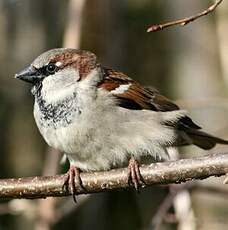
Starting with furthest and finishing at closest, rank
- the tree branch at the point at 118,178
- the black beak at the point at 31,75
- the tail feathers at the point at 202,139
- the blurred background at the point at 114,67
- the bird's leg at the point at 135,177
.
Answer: the blurred background at the point at 114,67
the tail feathers at the point at 202,139
the black beak at the point at 31,75
the bird's leg at the point at 135,177
the tree branch at the point at 118,178

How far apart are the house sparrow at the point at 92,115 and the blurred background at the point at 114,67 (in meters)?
0.79

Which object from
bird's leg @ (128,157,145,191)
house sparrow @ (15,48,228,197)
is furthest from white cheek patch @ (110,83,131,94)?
bird's leg @ (128,157,145,191)

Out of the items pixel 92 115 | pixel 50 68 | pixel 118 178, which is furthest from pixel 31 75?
pixel 118 178

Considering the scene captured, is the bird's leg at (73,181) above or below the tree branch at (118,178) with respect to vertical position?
below

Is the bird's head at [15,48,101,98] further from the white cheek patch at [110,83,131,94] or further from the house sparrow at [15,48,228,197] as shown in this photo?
the white cheek patch at [110,83,131,94]

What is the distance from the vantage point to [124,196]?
6.16 metres

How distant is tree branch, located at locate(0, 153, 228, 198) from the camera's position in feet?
8.81

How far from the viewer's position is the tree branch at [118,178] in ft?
8.81

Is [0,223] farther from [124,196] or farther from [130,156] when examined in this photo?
[130,156]

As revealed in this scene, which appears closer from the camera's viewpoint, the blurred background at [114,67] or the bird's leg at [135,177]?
the bird's leg at [135,177]

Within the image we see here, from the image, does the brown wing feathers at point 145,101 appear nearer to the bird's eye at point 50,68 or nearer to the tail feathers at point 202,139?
the tail feathers at point 202,139

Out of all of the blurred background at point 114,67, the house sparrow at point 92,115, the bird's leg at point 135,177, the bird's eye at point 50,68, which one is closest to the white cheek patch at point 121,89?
the house sparrow at point 92,115

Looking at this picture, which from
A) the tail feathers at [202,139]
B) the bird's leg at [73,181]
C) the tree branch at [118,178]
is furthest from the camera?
the tail feathers at [202,139]

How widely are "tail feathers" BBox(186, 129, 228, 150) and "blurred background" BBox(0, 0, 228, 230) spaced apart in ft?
1.52
